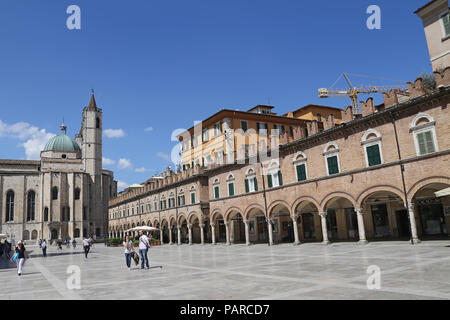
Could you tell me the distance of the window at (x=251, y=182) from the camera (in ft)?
97.5

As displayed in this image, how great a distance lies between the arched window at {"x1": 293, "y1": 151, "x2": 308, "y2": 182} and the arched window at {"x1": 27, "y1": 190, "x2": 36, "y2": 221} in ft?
225

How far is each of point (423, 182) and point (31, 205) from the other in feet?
255

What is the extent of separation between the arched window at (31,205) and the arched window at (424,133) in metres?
77.2

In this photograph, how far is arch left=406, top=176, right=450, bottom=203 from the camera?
17.9 meters

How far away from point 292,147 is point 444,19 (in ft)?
48.1

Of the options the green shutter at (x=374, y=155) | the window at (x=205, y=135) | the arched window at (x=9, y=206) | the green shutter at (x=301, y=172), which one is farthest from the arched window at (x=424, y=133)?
the arched window at (x=9, y=206)

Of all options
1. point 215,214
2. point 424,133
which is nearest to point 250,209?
point 215,214

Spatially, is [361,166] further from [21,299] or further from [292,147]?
[21,299]

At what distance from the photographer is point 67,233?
7231cm

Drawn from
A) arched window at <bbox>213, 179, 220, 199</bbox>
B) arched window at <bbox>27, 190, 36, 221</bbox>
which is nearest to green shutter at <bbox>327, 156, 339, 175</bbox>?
arched window at <bbox>213, 179, 220, 199</bbox>

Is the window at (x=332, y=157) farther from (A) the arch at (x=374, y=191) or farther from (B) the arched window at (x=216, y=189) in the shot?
(B) the arched window at (x=216, y=189)

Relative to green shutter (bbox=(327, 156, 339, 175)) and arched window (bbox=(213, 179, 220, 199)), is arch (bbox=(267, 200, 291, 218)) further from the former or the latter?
arched window (bbox=(213, 179, 220, 199))

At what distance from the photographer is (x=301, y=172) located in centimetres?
2572

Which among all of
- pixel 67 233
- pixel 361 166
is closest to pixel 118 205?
pixel 67 233
